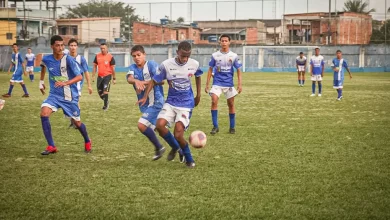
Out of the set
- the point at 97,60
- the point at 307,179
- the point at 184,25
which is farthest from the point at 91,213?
the point at 184,25

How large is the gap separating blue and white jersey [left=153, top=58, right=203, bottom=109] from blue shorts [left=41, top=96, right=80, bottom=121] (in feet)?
6.02

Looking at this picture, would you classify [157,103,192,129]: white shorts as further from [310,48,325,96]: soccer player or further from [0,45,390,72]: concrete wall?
[0,45,390,72]: concrete wall

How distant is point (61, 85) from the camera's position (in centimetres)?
905

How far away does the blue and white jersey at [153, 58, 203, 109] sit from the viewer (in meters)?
8.27

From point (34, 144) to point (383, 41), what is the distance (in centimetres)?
5046

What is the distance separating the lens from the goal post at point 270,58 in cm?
5491

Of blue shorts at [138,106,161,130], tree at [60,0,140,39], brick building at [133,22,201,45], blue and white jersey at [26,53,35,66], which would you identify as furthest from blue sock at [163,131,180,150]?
tree at [60,0,140,39]

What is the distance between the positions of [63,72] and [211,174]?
11.5 ft

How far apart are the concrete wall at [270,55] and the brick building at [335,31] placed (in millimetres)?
3022

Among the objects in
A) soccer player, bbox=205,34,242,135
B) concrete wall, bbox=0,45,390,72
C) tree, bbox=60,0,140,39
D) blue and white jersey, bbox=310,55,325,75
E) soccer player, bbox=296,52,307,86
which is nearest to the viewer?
soccer player, bbox=205,34,242,135

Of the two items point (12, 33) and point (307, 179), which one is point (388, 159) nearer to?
point (307, 179)

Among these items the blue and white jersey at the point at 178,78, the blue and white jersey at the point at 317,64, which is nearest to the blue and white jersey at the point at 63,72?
the blue and white jersey at the point at 178,78

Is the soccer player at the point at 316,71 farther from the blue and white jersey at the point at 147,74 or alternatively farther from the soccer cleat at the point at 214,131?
the blue and white jersey at the point at 147,74

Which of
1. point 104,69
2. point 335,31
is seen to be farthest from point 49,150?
point 335,31
